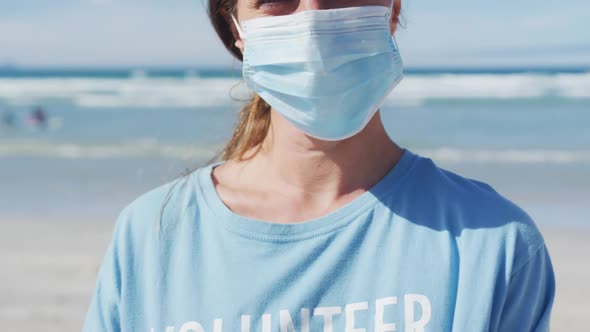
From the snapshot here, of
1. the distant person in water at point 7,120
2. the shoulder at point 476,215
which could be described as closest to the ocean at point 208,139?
the distant person in water at point 7,120

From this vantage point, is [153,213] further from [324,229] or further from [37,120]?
[37,120]

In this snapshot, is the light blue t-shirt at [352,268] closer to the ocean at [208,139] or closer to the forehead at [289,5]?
the forehead at [289,5]

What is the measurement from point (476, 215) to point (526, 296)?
0.17 m

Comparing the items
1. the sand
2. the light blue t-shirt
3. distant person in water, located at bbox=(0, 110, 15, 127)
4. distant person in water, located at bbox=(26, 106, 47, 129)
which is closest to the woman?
the light blue t-shirt

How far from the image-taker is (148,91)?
1077 inches

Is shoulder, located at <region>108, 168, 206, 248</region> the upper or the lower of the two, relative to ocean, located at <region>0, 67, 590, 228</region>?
upper

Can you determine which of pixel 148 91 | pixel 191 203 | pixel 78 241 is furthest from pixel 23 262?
pixel 148 91

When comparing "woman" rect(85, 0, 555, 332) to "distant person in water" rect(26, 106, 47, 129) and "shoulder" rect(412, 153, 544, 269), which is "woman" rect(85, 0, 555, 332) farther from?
"distant person in water" rect(26, 106, 47, 129)

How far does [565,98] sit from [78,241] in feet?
58.1

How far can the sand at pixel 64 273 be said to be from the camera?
591cm

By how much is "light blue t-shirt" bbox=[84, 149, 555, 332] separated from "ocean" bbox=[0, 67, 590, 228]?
0.42 meters

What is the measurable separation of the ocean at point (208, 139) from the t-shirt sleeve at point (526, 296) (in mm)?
841

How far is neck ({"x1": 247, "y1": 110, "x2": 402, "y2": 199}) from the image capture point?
1783 mm

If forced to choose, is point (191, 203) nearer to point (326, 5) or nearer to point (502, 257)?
point (326, 5)
